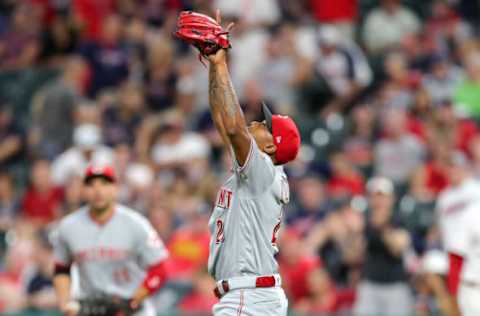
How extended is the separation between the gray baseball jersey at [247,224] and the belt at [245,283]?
27mm

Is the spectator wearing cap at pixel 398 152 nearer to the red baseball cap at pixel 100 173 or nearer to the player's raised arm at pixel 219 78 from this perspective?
the red baseball cap at pixel 100 173

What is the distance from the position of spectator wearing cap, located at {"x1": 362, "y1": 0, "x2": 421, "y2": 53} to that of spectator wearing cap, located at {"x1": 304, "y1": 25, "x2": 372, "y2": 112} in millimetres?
614

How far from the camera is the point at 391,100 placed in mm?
14273

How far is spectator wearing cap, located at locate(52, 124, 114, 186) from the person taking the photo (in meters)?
14.2

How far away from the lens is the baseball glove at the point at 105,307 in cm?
877

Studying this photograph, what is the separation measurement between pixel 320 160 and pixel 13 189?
381 cm

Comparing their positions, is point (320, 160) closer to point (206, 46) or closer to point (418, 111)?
point (418, 111)

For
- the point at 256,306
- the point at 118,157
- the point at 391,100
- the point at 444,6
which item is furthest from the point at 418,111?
the point at 256,306

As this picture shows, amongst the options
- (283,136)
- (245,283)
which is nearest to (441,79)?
(283,136)

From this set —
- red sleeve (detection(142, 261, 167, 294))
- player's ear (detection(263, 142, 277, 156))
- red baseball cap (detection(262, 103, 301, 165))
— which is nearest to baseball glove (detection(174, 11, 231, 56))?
red baseball cap (detection(262, 103, 301, 165))

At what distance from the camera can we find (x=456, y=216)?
31.9 feet

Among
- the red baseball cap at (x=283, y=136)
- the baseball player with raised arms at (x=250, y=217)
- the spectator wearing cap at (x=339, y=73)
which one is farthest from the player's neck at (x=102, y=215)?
the spectator wearing cap at (x=339, y=73)

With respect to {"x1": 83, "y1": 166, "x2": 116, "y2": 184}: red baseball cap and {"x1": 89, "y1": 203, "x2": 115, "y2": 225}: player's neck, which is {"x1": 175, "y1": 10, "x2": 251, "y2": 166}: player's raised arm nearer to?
{"x1": 83, "y1": 166, "x2": 116, "y2": 184}: red baseball cap

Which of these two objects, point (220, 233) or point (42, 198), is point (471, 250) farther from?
point (42, 198)
